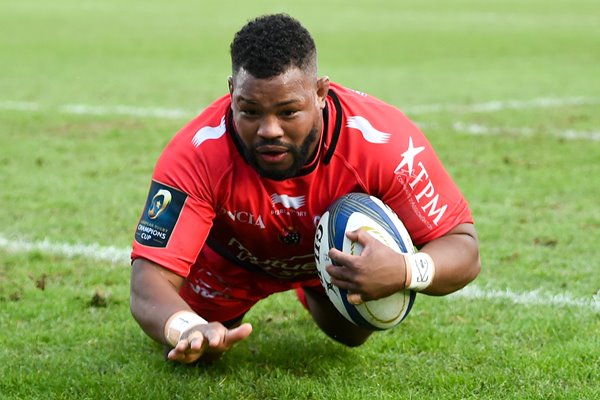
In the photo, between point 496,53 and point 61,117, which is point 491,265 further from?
point 496,53

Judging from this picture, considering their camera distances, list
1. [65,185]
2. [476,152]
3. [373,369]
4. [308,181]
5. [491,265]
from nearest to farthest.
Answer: [308,181] → [373,369] → [491,265] → [65,185] → [476,152]

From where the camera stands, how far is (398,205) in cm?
476

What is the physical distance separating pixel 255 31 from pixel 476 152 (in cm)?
669

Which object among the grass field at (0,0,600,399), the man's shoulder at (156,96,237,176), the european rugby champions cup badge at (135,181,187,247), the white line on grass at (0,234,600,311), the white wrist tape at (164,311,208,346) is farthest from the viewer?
the white line on grass at (0,234,600,311)

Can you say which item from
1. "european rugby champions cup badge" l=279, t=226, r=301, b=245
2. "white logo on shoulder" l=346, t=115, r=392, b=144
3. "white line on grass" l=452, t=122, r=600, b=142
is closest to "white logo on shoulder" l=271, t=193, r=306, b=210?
"european rugby champions cup badge" l=279, t=226, r=301, b=245

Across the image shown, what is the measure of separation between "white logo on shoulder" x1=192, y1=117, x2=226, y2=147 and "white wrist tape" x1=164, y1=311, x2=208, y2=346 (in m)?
0.86

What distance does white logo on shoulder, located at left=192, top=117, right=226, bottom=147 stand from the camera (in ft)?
15.5

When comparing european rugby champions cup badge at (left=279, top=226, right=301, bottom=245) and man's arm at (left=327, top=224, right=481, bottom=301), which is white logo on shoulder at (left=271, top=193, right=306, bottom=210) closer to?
european rugby champions cup badge at (left=279, top=226, right=301, bottom=245)

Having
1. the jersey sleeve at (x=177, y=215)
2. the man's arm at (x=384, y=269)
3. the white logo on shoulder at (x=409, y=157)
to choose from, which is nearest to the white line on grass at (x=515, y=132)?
the white logo on shoulder at (x=409, y=157)

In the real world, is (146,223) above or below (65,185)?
above

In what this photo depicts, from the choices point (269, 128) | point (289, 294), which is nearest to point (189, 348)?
point (269, 128)

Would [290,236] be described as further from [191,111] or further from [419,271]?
[191,111]

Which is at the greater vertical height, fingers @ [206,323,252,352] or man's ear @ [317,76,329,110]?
man's ear @ [317,76,329,110]

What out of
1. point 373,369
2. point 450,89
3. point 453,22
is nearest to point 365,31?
point 453,22
